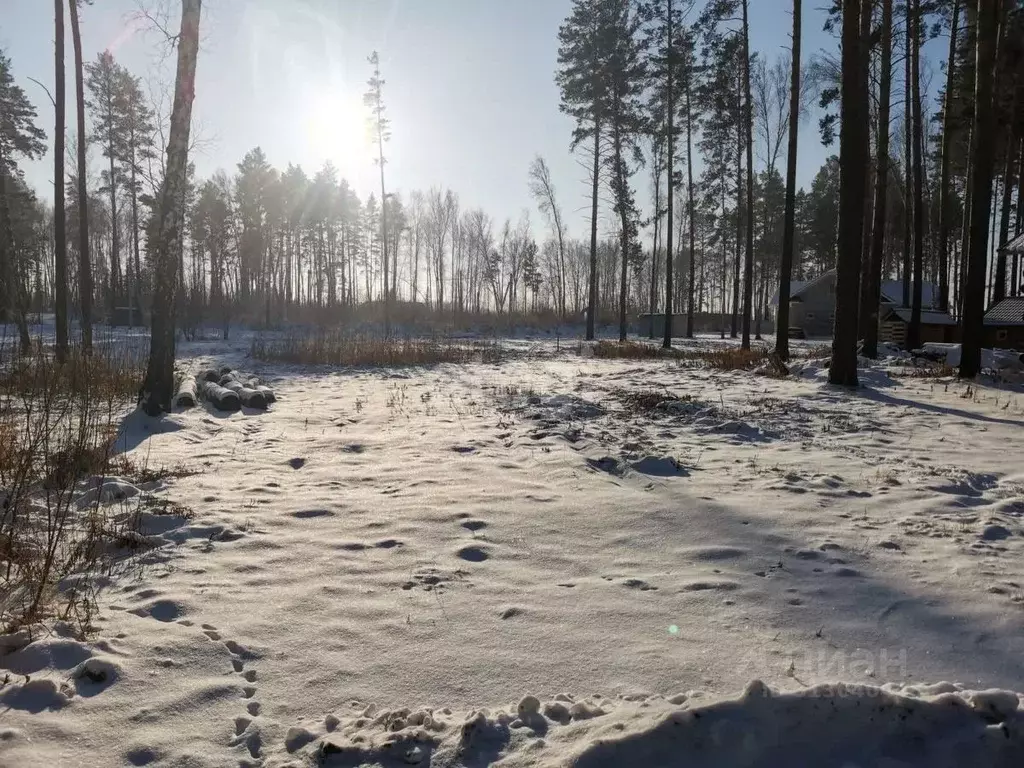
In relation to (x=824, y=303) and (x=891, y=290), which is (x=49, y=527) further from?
(x=824, y=303)

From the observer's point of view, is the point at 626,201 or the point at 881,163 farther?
the point at 626,201

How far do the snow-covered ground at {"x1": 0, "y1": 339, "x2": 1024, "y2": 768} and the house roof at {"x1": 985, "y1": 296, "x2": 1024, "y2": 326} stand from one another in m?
15.1

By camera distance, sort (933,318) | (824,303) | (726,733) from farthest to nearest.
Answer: (824,303) < (933,318) < (726,733)

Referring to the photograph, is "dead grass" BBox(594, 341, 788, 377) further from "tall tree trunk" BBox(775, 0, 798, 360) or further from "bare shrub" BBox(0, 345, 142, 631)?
"bare shrub" BBox(0, 345, 142, 631)

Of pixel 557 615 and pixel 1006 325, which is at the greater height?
pixel 1006 325

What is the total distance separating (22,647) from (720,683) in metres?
2.61

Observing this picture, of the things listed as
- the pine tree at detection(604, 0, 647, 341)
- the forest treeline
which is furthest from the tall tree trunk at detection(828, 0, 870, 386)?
the pine tree at detection(604, 0, 647, 341)

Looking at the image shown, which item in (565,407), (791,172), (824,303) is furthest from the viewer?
(824,303)

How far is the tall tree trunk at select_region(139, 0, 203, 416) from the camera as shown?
287 inches

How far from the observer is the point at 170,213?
7406 mm

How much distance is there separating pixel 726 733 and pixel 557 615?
1.01m

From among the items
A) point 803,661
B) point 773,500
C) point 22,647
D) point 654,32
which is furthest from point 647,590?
point 654,32

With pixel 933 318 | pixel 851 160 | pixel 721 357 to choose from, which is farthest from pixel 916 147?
pixel 933 318

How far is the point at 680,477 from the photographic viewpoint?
15.5ft
